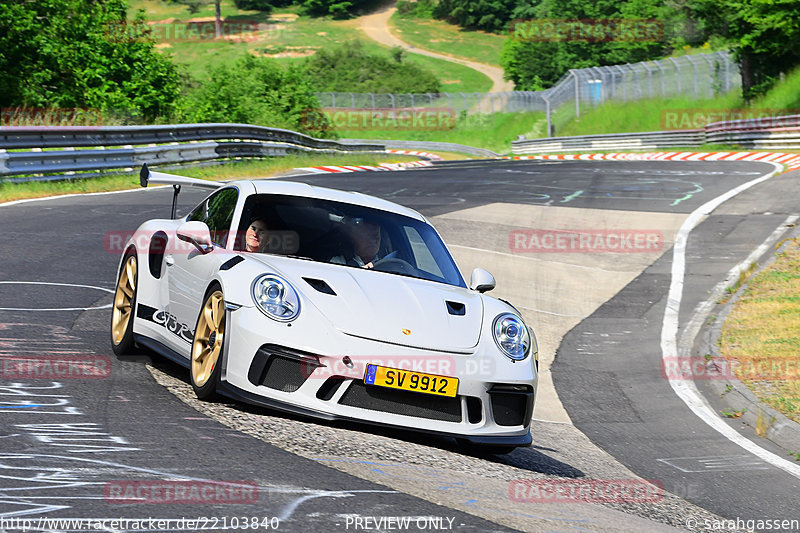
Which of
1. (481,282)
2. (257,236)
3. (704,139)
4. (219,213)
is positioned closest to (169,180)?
(219,213)

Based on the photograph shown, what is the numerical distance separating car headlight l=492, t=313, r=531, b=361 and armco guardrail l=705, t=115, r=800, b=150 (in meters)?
32.5

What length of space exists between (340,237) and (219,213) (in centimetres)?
101

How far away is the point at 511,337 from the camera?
626cm

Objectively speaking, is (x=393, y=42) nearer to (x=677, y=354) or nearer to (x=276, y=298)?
(x=677, y=354)

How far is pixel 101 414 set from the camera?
18.3 feet

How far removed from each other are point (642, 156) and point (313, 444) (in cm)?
3705

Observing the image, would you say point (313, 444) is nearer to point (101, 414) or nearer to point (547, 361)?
point (101, 414)

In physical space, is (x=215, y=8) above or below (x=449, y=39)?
above

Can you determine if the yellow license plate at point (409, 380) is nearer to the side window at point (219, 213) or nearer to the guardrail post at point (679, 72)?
the side window at point (219, 213)

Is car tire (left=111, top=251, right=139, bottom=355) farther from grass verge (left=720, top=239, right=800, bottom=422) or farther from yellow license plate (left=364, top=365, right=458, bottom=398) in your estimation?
grass verge (left=720, top=239, right=800, bottom=422)

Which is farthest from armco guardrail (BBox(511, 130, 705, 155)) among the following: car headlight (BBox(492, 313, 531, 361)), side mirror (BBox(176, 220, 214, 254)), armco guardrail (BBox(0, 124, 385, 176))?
side mirror (BBox(176, 220, 214, 254))

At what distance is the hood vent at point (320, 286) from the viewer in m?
5.99

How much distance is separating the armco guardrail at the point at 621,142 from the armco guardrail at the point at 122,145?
20909mm

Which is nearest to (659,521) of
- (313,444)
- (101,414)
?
(313,444)
